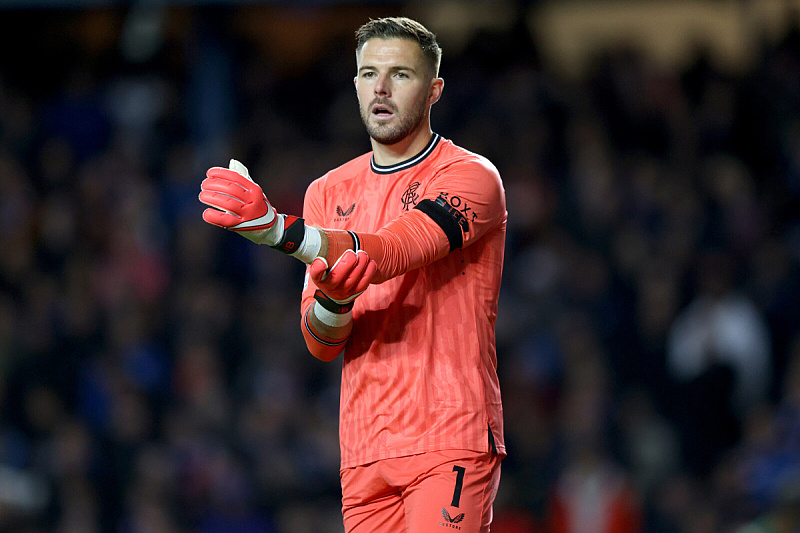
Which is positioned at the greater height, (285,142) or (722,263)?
(285,142)

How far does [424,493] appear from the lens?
140 inches

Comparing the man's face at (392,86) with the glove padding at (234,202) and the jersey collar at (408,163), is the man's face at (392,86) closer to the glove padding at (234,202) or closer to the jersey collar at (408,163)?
the jersey collar at (408,163)

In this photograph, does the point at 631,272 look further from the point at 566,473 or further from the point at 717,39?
the point at 717,39

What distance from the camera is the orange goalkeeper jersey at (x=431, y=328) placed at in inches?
143

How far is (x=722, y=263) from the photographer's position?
8781 millimetres

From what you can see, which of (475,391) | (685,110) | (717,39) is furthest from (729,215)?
(475,391)

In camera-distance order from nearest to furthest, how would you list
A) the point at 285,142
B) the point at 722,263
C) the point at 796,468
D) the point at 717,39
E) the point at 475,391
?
the point at 475,391 < the point at 796,468 < the point at 722,263 < the point at 285,142 < the point at 717,39

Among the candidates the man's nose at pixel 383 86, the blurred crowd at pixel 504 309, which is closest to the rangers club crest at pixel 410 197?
the man's nose at pixel 383 86

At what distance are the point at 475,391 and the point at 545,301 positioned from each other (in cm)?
543

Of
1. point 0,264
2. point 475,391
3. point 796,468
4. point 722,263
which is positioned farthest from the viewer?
point 0,264

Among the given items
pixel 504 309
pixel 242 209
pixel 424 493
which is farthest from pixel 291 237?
pixel 504 309

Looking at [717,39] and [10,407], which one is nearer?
[10,407]

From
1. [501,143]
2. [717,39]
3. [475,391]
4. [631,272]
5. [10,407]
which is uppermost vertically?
[717,39]

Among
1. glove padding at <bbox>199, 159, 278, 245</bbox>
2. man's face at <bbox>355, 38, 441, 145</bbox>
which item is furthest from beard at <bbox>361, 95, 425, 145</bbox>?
glove padding at <bbox>199, 159, 278, 245</bbox>
